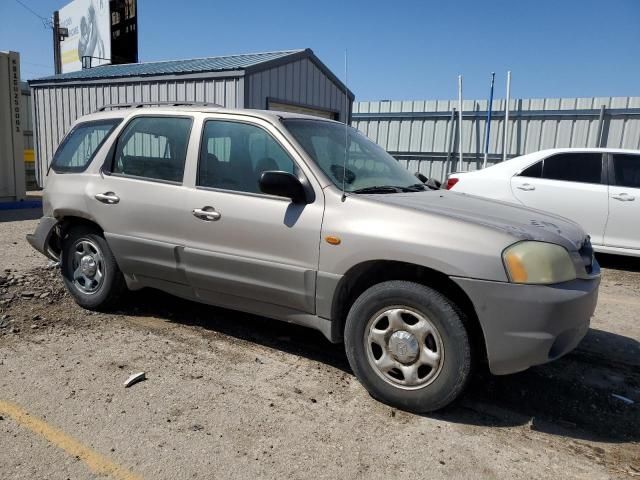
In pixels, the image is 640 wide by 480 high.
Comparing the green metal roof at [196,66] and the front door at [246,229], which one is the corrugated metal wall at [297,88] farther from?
the front door at [246,229]

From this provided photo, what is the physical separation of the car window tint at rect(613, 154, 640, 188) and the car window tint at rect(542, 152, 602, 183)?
0.22 m

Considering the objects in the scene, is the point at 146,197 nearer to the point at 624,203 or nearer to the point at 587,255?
the point at 587,255

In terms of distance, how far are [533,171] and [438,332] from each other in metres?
5.39

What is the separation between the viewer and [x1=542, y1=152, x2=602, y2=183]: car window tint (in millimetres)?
7391

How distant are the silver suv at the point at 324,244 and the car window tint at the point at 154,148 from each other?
1 centimetres

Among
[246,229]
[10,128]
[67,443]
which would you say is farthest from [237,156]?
[10,128]

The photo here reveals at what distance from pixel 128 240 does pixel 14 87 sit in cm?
972

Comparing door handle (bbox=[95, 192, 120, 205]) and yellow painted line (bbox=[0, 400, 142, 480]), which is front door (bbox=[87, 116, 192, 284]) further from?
yellow painted line (bbox=[0, 400, 142, 480])

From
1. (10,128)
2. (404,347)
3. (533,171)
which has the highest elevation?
(10,128)

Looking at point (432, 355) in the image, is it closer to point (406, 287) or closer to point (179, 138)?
point (406, 287)

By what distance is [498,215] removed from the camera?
339 cm

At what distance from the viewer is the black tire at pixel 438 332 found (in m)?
3.01

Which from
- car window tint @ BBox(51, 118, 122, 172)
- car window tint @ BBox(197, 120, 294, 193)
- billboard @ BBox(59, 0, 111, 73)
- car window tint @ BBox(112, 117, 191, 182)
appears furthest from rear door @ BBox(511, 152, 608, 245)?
billboard @ BBox(59, 0, 111, 73)

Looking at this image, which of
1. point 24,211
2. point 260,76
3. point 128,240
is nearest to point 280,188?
point 128,240
